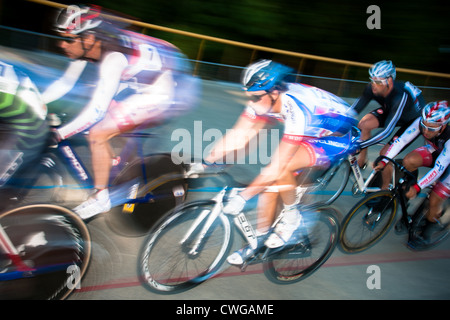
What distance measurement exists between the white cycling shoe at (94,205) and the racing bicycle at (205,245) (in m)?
0.44

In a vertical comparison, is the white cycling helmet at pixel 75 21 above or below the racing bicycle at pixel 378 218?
above

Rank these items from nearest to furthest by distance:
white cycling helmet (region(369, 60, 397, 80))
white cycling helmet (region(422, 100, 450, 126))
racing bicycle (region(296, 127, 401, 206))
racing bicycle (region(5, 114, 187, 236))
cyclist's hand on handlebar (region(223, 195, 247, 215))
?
cyclist's hand on handlebar (region(223, 195, 247, 215))
racing bicycle (region(5, 114, 187, 236))
racing bicycle (region(296, 127, 401, 206))
white cycling helmet (region(422, 100, 450, 126))
white cycling helmet (region(369, 60, 397, 80))

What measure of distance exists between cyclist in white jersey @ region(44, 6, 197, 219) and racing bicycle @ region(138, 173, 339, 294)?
52 cm

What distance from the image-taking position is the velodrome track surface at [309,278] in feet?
8.44

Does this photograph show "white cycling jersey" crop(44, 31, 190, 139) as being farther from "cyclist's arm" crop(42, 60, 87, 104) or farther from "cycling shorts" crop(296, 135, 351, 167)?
"cycling shorts" crop(296, 135, 351, 167)

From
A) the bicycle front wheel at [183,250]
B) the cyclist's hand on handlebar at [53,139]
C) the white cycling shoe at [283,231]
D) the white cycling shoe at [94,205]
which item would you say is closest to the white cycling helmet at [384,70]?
the white cycling shoe at [283,231]

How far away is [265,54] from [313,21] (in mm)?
2004

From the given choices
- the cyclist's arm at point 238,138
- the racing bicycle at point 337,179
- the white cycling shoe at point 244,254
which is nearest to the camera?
Answer: the white cycling shoe at point 244,254

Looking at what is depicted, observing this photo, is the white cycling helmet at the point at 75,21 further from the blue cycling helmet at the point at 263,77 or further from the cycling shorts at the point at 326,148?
the cycling shorts at the point at 326,148

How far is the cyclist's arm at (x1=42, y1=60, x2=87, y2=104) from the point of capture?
8.64ft

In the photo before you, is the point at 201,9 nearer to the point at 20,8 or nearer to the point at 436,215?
the point at 20,8

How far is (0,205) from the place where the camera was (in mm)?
2375

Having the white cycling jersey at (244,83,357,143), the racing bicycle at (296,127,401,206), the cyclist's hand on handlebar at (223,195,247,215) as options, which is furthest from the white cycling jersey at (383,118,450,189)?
the cyclist's hand on handlebar at (223,195,247,215)

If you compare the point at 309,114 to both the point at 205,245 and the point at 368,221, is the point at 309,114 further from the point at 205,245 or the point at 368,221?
the point at 368,221
